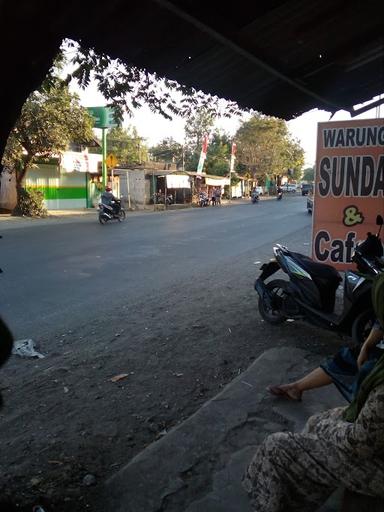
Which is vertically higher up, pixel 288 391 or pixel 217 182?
pixel 217 182

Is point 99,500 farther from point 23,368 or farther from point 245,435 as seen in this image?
point 23,368

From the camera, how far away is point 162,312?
6.09 metres

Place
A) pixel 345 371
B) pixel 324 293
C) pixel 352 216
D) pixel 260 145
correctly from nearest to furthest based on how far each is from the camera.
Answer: pixel 345 371, pixel 324 293, pixel 352 216, pixel 260 145

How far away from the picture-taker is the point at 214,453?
2830 mm

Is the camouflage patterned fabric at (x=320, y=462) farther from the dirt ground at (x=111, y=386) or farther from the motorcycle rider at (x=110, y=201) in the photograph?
the motorcycle rider at (x=110, y=201)

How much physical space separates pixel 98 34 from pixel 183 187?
34.7 meters

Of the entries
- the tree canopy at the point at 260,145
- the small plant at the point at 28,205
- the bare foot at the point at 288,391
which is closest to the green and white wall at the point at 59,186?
the small plant at the point at 28,205

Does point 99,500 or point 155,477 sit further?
point 155,477

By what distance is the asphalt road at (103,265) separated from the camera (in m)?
6.20

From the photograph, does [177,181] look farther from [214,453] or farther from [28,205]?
[214,453]

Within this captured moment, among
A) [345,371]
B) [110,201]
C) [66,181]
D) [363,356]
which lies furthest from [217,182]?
[345,371]

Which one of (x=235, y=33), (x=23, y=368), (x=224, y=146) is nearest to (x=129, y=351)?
(x=23, y=368)

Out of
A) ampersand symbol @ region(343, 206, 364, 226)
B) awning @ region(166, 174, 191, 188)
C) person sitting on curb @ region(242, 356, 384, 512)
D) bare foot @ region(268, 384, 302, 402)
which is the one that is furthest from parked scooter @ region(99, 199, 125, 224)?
person sitting on curb @ region(242, 356, 384, 512)

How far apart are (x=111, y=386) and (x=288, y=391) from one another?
4.51 feet
